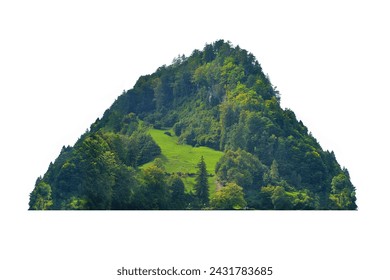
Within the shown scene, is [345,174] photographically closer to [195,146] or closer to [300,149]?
[300,149]

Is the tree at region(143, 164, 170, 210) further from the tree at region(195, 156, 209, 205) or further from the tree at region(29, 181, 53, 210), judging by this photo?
the tree at region(29, 181, 53, 210)

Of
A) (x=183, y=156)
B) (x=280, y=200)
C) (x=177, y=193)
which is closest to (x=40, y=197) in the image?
(x=177, y=193)

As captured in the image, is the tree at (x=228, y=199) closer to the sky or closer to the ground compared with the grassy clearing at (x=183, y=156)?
closer to the ground

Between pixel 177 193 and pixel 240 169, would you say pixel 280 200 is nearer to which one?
pixel 240 169

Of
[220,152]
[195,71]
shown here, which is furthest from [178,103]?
[220,152]

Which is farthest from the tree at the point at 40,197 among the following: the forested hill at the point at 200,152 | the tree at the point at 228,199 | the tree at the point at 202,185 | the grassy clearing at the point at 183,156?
the tree at the point at 228,199

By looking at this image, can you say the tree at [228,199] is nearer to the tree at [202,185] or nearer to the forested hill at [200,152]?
the forested hill at [200,152]

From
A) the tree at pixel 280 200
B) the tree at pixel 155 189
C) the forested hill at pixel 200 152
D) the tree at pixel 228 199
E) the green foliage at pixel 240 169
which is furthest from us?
the green foliage at pixel 240 169
